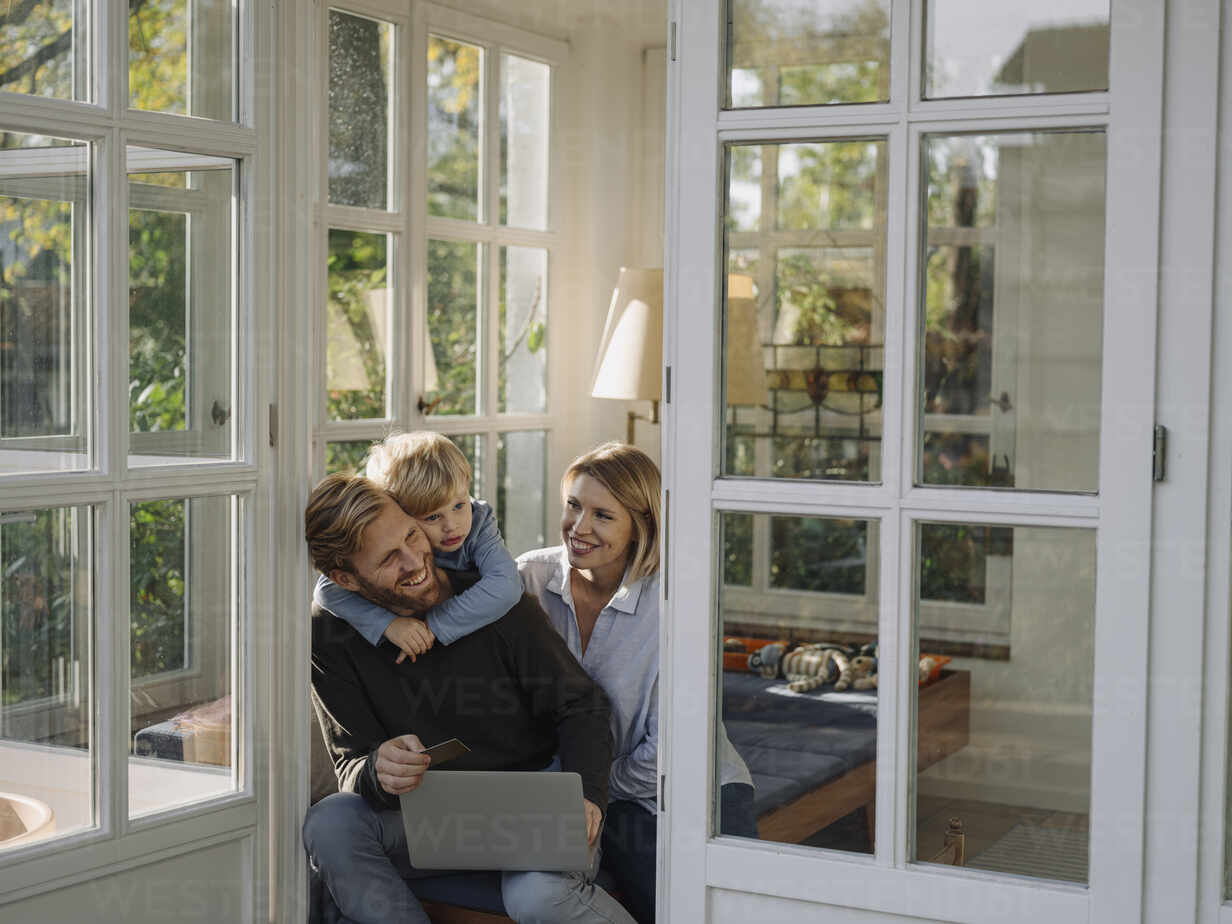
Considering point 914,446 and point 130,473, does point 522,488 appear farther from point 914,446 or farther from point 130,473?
point 914,446

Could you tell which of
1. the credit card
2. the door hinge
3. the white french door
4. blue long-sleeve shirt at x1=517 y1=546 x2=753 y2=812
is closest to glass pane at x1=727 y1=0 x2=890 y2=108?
the white french door

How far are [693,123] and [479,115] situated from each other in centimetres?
208

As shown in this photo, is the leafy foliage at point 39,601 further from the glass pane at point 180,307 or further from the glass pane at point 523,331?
the glass pane at point 523,331

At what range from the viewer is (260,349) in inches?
88.4

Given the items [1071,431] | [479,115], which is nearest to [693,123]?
[1071,431]

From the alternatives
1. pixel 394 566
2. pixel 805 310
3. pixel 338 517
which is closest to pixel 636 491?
pixel 394 566

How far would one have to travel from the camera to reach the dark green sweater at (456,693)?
2.49 metres

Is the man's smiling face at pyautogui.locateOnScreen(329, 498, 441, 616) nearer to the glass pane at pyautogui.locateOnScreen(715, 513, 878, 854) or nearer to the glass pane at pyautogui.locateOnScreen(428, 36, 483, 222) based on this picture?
the glass pane at pyautogui.locateOnScreen(715, 513, 878, 854)

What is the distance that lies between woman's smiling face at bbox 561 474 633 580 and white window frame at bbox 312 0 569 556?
3.17 ft

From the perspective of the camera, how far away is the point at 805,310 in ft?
6.75

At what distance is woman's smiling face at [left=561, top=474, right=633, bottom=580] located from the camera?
2656 millimetres

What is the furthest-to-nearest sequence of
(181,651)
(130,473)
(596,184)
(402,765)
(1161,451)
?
(596,184)
(402,765)
(181,651)
(130,473)
(1161,451)

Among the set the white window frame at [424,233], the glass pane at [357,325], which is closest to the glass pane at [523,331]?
the white window frame at [424,233]

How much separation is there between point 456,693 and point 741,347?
2.82 feet
